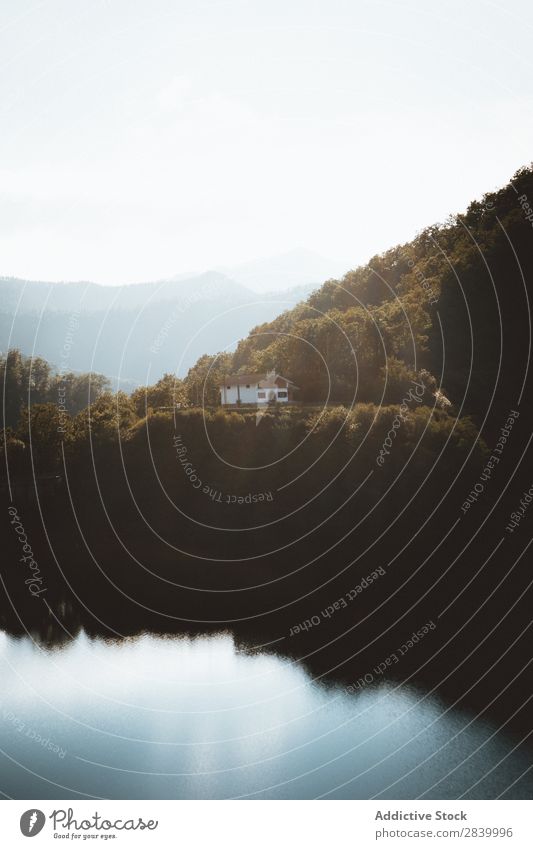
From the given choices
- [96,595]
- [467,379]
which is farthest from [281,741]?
[467,379]

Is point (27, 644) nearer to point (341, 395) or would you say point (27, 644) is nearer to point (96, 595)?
point (96, 595)

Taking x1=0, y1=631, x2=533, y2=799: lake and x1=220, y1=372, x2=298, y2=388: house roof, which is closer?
x1=0, y1=631, x2=533, y2=799: lake

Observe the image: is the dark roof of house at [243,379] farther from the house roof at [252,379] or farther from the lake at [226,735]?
the lake at [226,735]

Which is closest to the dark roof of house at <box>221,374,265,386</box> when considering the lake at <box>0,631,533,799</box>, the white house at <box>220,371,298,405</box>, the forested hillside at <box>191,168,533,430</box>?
the white house at <box>220,371,298,405</box>

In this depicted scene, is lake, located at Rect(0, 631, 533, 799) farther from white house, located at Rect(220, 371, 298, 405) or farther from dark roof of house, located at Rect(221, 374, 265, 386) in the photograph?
dark roof of house, located at Rect(221, 374, 265, 386)

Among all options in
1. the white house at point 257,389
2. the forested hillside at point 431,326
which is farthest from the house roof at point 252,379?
the forested hillside at point 431,326

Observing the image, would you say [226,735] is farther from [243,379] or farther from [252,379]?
[243,379]
